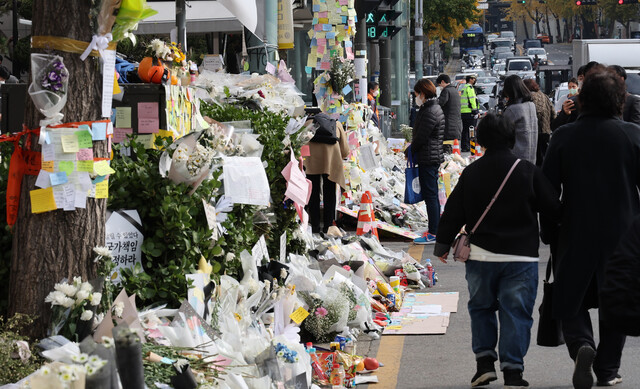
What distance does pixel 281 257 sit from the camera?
832 centimetres

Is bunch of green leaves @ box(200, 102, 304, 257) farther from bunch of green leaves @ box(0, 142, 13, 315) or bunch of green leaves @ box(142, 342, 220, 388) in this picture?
bunch of green leaves @ box(142, 342, 220, 388)

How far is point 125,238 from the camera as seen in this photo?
5.83 m

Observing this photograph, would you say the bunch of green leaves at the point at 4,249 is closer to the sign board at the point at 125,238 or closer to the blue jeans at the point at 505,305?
the sign board at the point at 125,238

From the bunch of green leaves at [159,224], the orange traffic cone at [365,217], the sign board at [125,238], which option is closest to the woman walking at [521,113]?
the orange traffic cone at [365,217]

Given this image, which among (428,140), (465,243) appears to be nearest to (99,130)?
(465,243)

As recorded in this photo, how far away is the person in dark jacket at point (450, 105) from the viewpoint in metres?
17.1

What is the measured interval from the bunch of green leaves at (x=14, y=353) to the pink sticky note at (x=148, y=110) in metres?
2.04

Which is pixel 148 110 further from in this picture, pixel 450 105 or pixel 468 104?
pixel 468 104

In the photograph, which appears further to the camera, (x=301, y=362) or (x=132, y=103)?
(x=132, y=103)

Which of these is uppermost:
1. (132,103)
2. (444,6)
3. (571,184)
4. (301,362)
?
(444,6)

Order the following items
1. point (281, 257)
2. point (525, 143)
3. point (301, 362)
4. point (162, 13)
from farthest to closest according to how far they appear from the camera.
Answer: point (162, 13) → point (525, 143) → point (281, 257) → point (301, 362)

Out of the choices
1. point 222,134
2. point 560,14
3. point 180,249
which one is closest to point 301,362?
point 180,249

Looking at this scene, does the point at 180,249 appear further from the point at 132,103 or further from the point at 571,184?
the point at 571,184

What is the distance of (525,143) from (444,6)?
4613 cm
